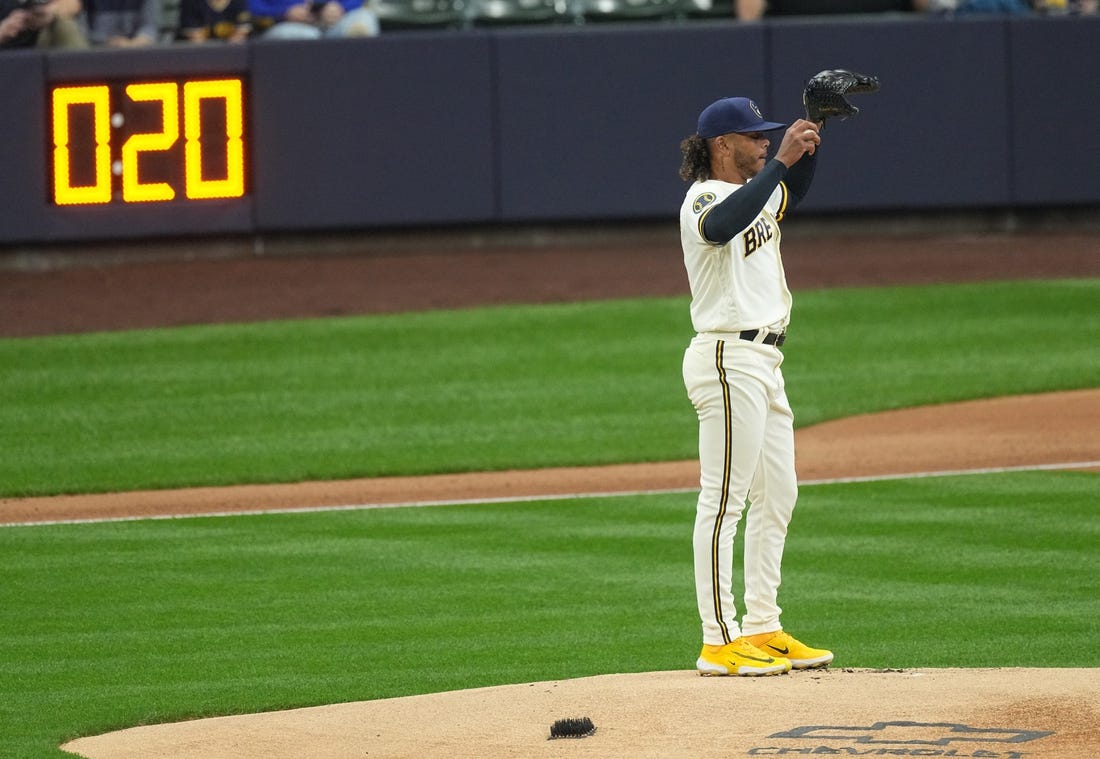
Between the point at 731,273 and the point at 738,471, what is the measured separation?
0.68 metres

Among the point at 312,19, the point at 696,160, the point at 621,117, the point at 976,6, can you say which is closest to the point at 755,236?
the point at 696,160

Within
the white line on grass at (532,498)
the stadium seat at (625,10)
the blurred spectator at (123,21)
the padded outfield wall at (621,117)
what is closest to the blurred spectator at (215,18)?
the blurred spectator at (123,21)

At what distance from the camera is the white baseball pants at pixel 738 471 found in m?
6.50

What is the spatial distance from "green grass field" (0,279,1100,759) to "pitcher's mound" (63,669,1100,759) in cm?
64

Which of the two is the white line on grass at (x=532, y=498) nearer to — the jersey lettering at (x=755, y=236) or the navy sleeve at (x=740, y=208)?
the jersey lettering at (x=755, y=236)

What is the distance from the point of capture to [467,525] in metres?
11.1

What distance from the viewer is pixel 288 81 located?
730 inches

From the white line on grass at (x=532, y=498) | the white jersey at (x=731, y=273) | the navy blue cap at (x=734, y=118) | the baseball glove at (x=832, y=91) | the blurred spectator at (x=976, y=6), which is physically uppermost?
the blurred spectator at (x=976, y=6)

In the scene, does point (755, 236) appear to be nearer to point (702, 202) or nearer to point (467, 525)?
point (702, 202)

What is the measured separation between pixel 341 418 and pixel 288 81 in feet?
15.8

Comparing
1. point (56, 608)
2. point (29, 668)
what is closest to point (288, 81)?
point (56, 608)

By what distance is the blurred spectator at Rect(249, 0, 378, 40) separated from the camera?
18.7 m

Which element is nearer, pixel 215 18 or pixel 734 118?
pixel 734 118

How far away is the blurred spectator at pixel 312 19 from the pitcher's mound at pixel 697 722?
1285 centimetres
